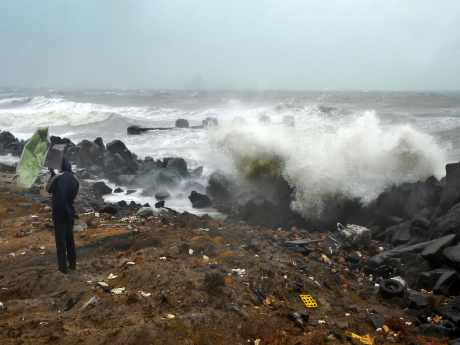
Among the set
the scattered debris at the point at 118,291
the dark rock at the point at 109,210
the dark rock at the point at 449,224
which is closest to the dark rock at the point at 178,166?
the dark rock at the point at 109,210

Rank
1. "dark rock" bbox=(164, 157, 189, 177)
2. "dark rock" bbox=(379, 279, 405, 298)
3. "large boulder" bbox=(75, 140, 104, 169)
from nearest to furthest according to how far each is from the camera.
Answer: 1. "dark rock" bbox=(379, 279, 405, 298)
2. "dark rock" bbox=(164, 157, 189, 177)
3. "large boulder" bbox=(75, 140, 104, 169)

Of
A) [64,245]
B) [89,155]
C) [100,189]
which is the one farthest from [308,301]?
[89,155]

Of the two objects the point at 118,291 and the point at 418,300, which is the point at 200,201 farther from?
the point at 418,300

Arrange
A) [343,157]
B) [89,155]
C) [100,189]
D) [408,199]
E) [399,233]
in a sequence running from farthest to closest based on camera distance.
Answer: [89,155] < [100,189] < [343,157] < [408,199] < [399,233]

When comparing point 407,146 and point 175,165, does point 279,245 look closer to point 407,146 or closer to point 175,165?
point 407,146

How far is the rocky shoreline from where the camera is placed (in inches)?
232

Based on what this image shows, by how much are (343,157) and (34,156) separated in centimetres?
739

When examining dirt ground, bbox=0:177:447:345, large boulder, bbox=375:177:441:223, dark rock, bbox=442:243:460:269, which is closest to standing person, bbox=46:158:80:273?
dirt ground, bbox=0:177:447:345

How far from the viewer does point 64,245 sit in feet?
18.5

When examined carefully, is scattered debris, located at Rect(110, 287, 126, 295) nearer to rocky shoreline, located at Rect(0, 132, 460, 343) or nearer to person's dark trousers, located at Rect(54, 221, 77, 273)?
person's dark trousers, located at Rect(54, 221, 77, 273)

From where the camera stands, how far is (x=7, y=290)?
17.4 feet

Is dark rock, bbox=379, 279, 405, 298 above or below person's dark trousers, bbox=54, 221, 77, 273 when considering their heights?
below

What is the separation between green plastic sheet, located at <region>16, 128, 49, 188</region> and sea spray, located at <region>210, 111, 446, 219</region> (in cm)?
563

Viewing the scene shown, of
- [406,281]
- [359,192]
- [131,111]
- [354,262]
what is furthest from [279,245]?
[131,111]
